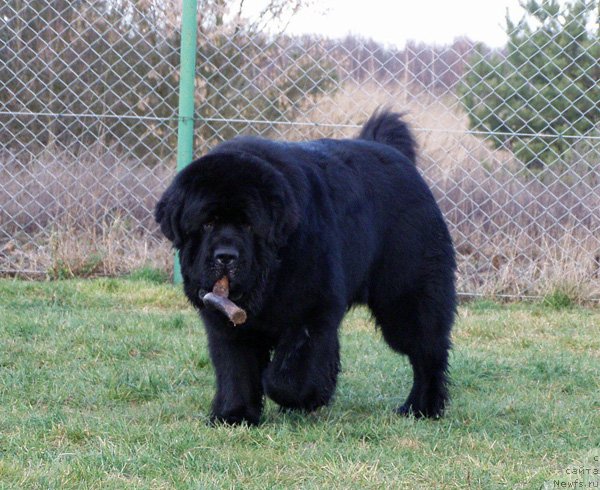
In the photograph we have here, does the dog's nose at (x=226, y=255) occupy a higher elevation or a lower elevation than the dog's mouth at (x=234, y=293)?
higher

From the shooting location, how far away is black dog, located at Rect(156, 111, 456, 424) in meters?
3.11

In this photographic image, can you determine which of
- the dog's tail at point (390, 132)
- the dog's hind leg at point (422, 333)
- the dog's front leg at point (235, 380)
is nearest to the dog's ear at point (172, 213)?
the dog's front leg at point (235, 380)

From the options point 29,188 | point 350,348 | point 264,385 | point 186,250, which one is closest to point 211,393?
point 264,385

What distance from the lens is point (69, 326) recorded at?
4.79 m

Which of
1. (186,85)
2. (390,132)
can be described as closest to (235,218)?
(390,132)

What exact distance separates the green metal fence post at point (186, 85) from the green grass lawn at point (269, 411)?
0.95 meters

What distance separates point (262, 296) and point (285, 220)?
0.90 feet

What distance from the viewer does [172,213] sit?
10.4 feet

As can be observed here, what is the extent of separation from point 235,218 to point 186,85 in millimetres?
3050

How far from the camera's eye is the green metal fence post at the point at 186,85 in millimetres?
5934

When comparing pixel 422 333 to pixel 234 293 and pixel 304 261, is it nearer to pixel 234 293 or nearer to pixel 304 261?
pixel 304 261

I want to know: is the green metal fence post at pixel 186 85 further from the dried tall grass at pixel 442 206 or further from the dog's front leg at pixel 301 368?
the dog's front leg at pixel 301 368

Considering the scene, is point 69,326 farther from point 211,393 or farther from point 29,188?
point 29,188

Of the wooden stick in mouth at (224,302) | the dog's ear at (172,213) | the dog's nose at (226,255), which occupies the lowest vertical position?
the wooden stick in mouth at (224,302)
